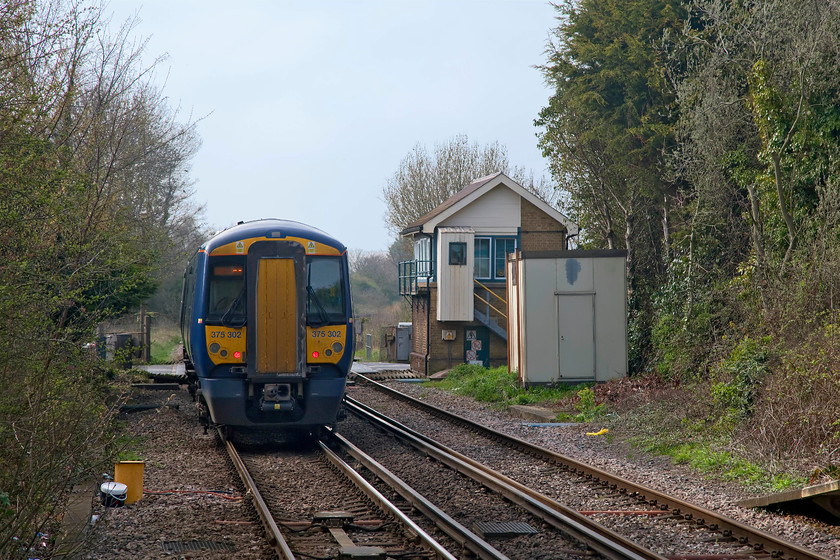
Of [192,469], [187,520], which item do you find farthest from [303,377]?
[187,520]

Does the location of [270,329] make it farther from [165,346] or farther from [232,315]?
[165,346]

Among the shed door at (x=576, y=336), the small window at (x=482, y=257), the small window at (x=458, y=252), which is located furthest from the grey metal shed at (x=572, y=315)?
the small window at (x=482, y=257)

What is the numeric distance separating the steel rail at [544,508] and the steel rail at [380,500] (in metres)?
1.19

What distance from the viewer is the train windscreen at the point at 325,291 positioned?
11922mm

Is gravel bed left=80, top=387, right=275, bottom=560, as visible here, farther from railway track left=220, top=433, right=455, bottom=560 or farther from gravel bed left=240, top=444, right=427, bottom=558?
gravel bed left=240, top=444, right=427, bottom=558

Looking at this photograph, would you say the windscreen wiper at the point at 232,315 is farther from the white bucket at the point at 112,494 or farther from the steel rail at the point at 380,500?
the white bucket at the point at 112,494

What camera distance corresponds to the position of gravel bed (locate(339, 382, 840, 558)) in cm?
725

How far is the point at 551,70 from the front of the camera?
2394cm

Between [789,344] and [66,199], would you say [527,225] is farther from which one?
[66,199]

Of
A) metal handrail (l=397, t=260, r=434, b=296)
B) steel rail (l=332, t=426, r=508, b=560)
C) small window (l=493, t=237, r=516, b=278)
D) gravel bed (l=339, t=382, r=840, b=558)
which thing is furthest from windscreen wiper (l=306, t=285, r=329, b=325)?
small window (l=493, t=237, r=516, b=278)

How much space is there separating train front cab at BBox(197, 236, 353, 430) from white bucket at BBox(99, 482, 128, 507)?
3.11m

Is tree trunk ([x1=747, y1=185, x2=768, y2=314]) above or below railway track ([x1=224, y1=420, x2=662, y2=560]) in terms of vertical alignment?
above

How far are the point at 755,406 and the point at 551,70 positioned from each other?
15.1 meters

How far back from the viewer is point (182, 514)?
806 cm
